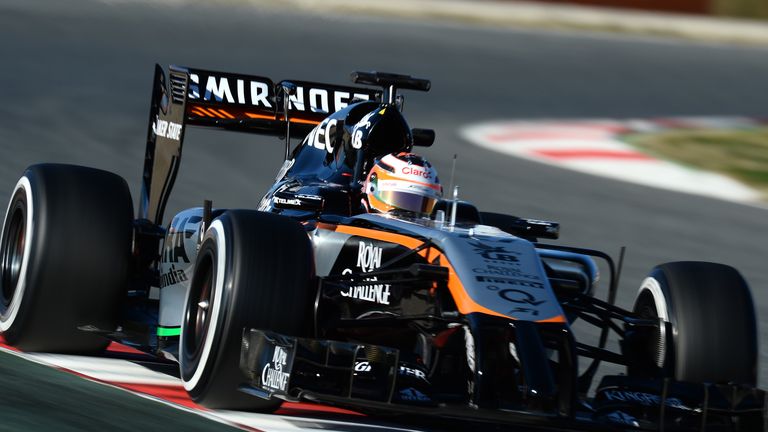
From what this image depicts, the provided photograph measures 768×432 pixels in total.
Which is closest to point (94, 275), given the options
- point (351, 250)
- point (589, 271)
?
point (351, 250)

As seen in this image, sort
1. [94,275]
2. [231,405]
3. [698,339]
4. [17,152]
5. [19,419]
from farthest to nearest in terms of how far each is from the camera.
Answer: [17,152]
[94,275]
[698,339]
[231,405]
[19,419]

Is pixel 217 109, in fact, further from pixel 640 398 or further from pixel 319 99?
pixel 640 398

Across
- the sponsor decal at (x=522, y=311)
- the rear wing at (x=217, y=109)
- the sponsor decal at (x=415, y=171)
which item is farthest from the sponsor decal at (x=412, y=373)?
the rear wing at (x=217, y=109)

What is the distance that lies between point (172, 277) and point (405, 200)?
4.49 feet

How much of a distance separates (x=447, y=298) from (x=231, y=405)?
1.04 metres

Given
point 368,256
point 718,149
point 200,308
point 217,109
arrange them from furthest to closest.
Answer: point 718,149 < point 217,109 < point 368,256 < point 200,308

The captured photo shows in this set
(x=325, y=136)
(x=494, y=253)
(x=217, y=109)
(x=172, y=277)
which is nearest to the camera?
(x=494, y=253)

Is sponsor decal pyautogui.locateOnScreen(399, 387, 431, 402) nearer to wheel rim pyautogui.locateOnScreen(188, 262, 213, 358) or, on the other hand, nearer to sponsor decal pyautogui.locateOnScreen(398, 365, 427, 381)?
sponsor decal pyautogui.locateOnScreen(398, 365, 427, 381)

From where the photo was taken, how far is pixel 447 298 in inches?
246

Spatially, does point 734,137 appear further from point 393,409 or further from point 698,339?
point 393,409

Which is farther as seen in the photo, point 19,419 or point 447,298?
point 447,298

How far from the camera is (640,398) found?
6027 millimetres

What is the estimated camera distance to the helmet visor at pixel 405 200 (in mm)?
6996

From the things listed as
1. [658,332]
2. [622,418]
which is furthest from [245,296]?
[658,332]
